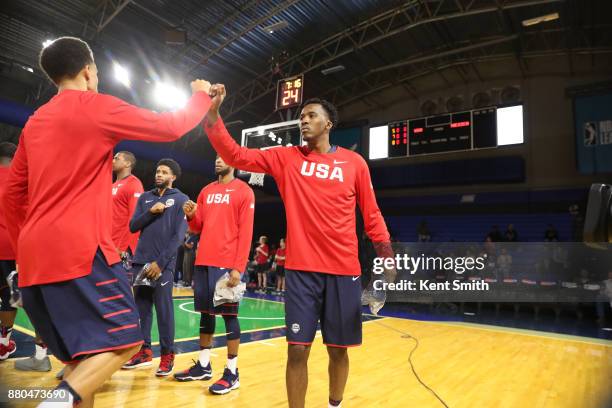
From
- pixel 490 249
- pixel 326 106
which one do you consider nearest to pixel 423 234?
pixel 490 249

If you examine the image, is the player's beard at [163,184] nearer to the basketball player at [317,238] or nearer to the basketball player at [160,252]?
the basketball player at [160,252]

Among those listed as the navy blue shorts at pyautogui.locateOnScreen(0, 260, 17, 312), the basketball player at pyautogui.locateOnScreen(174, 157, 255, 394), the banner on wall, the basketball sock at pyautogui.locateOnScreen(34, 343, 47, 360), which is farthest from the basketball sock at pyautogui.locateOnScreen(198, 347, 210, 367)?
the banner on wall

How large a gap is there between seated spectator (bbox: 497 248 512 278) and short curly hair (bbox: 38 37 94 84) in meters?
10.5

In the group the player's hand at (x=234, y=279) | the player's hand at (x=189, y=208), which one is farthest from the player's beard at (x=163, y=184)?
the player's hand at (x=234, y=279)

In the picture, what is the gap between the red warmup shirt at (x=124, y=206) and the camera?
13.5ft

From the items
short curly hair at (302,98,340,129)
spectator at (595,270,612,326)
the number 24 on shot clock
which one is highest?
the number 24 on shot clock

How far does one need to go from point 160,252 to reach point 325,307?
2.08m

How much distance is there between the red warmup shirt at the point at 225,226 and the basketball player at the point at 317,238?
120 centimetres

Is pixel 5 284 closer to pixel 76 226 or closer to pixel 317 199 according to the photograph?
pixel 76 226

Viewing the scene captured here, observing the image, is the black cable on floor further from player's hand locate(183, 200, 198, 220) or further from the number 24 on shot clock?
the number 24 on shot clock

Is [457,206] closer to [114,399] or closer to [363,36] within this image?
[363,36]

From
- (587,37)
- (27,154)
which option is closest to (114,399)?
(27,154)

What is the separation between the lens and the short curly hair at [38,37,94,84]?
169cm

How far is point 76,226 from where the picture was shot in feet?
5.05
